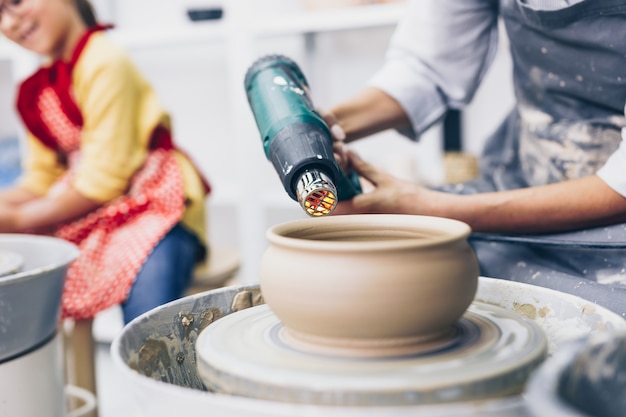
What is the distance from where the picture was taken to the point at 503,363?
1.92 feet

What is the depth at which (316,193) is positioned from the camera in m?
0.77

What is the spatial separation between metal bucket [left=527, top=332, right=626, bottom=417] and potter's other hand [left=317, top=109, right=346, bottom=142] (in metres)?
Answer: 0.59

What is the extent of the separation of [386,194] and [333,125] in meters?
0.15

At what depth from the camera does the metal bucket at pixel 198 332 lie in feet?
1.62

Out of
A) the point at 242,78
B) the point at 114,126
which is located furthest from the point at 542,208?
the point at 242,78

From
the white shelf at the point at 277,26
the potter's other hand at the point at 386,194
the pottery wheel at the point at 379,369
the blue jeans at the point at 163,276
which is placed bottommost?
the blue jeans at the point at 163,276

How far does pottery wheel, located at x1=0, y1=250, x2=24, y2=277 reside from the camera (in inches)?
40.9

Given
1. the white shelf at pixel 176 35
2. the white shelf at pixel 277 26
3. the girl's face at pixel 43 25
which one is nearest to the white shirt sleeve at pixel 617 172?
the white shelf at pixel 277 26

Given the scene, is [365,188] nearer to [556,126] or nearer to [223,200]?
[556,126]

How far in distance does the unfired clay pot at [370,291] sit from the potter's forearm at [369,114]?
559 millimetres

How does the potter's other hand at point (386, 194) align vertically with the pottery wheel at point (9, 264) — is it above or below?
above

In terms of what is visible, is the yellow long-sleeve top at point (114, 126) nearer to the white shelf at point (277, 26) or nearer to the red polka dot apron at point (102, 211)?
the red polka dot apron at point (102, 211)

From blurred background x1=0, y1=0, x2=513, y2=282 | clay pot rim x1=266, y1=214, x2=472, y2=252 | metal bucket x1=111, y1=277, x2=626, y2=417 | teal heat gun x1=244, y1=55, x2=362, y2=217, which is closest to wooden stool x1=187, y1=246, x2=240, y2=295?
blurred background x1=0, y1=0, x2=513, y2=282

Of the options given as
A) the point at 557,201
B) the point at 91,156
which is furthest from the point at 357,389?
the point at 91,156
